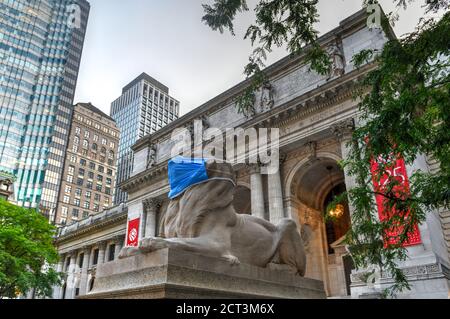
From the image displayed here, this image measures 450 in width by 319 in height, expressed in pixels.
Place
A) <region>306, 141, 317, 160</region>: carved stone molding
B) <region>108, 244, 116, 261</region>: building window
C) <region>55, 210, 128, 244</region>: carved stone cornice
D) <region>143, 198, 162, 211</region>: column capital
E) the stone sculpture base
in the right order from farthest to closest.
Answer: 1. <region>108, 244, 116, 261</region>: building window
2. <region>55, 210, 128, 244</region>: carved stone cornice
3. <region>143, 198, 162, 211</region>: column capital
4. <region>306, 141, 317, 160</region>: carved stone molding
5. the stone sculpture base

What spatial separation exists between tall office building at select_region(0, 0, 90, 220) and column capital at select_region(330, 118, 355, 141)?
7854 centimetres

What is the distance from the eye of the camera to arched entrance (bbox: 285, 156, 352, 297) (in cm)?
2400

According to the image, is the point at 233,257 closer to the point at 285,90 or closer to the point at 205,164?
the point at 205,164

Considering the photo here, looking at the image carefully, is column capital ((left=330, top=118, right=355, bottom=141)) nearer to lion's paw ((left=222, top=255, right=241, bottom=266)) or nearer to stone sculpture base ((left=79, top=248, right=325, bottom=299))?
stone sculpture base ((left=79, top=248, right=325, bottom=299))

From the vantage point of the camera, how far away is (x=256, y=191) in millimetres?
24422

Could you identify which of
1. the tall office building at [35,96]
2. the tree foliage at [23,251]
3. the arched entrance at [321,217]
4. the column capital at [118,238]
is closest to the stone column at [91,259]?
the column capital at [118,238]

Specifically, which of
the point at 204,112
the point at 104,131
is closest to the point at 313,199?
the point at 204,112

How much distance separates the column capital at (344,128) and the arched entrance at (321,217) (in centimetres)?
186

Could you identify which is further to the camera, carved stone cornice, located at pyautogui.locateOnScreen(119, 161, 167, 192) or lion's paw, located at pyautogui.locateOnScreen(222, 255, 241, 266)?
carved stone cornice, located at pyautogui.locateOnScreen(119, 161, 167, 192)

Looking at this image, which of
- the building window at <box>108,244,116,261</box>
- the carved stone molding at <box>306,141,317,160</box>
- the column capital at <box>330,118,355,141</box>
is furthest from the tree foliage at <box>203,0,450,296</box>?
the building window at <box>108,244,116,261</box>

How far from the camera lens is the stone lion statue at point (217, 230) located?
4.99 metres

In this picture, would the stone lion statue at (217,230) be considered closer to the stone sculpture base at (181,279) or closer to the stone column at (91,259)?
the stone sculpture base at (181,279)

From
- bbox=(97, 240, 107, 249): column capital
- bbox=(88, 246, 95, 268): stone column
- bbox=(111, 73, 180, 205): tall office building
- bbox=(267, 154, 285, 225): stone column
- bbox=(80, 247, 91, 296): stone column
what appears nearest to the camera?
bbox=(267, 154, 285, 225): stone column

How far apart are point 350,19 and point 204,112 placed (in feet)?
43.9
